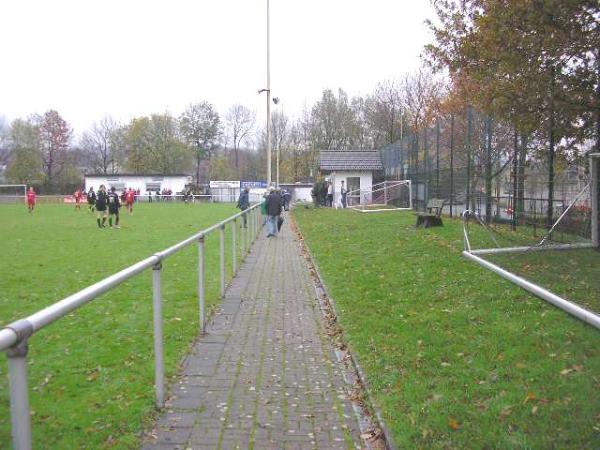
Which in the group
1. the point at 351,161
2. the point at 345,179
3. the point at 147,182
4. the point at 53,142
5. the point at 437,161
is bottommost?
the point at 345,179

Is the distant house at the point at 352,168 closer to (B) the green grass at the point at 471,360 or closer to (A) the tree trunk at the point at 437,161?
(A) the tree trunk at the point at 437,161

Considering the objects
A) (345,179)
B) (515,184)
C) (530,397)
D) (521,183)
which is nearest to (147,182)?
(345,179)

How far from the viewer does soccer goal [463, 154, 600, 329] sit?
286 inches

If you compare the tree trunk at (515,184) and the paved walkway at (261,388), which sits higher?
the tree trunk at (515,184)

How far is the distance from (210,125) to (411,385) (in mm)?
78678

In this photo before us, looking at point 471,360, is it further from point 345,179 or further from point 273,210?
point 345,179

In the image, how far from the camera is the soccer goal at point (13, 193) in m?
63.8

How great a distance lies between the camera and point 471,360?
5.07 meters

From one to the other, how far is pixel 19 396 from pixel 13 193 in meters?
72.8

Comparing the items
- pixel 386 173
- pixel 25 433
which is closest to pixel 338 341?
pixel 25 433

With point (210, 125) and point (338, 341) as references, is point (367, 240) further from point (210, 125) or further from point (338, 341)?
point (210, 125)

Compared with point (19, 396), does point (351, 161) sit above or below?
above

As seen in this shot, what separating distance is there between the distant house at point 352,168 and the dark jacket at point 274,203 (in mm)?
19838

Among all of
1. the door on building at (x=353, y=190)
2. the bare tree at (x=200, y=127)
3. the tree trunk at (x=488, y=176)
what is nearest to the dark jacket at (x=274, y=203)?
the tree trunk at (x=488, y=176)
